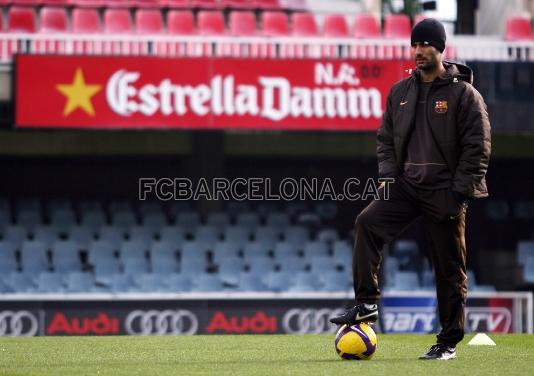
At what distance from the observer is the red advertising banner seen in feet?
54.0

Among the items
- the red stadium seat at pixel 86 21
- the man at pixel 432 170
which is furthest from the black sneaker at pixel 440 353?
the red stadium seat at pixel 86 21

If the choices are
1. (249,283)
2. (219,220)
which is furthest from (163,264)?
(219,220)

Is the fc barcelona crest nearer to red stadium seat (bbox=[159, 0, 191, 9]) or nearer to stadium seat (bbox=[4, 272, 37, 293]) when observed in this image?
stadium seat (bbox=[4, 272, 37, 293])

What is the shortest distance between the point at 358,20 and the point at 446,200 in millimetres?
13699

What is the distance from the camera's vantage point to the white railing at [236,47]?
57.6ft

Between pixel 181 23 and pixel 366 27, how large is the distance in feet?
→ 10.4

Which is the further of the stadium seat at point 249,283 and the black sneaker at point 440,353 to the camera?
the stadium seat at point 249,283

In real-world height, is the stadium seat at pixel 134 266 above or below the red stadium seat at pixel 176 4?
below

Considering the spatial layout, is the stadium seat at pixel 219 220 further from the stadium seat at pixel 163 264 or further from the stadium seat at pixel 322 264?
the stadium seat at pixel 322 264

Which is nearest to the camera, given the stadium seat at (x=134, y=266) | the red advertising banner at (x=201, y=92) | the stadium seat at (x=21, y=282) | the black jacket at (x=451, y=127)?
the black jacket at (x=451, y=127)

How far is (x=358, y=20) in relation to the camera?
20375 millimetres

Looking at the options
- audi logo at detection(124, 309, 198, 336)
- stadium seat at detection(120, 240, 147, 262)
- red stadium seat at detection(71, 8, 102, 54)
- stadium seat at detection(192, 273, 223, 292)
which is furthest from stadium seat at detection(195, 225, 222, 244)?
red stadium seat at detection(71, 8, 102, 54)

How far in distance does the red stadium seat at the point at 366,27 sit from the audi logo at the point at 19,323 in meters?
7.75

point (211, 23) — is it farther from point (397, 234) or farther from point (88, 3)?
point (397, 234)
